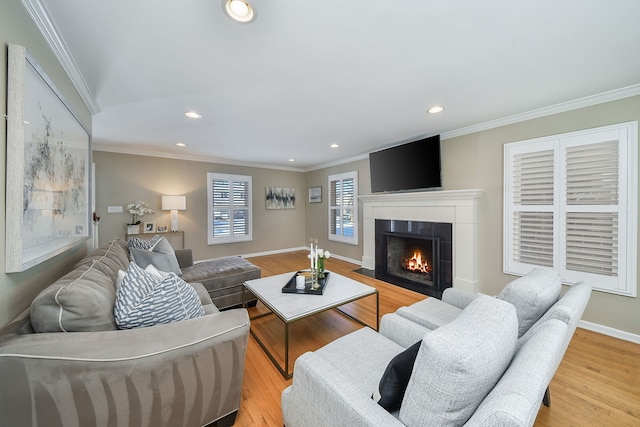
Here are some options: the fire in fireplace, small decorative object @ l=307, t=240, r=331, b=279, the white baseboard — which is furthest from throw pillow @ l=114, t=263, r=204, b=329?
the white baseboard

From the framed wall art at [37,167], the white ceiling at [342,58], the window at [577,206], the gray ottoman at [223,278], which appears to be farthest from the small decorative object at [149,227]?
the window at [577,206]

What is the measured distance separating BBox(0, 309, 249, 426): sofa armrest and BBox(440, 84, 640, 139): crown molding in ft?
11.6

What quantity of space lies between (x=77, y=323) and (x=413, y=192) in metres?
3.90

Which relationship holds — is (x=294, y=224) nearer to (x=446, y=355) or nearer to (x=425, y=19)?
(x=425, y=19)

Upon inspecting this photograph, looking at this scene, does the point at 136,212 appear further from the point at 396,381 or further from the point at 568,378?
the point at 568,378

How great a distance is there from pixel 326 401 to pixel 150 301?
3.35ft

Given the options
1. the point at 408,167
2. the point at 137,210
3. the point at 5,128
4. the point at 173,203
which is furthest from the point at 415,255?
the point at 137,210

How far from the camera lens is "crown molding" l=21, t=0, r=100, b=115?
123cm

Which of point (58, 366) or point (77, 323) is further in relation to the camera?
point (77, 323)

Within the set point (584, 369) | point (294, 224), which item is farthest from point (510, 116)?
point (294, 224)

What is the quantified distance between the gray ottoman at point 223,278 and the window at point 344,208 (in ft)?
8.75

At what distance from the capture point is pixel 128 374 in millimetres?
1017

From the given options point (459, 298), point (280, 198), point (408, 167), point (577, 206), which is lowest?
point (459, 298)

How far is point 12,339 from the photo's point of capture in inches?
34.7
